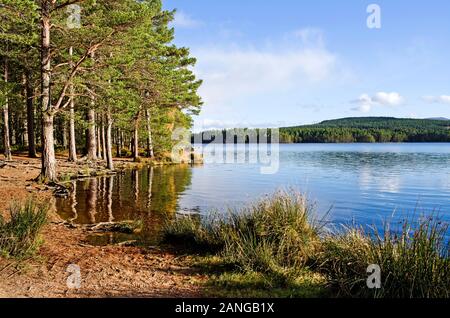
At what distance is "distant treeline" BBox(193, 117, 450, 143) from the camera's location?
15912cm

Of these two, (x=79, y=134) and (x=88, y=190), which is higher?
(x=79, y=134)

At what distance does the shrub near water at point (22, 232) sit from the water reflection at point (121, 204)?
1.93 meters

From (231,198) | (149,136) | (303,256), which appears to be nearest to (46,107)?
(231,198)

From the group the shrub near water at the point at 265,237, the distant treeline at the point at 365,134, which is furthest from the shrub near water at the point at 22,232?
the distant treeline at the point at 365,134

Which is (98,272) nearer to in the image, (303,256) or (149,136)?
(303,256)

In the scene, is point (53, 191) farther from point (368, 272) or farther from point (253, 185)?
point (368, 272)

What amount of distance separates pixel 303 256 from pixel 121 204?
10.7 meters

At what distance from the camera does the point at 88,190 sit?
2034cm

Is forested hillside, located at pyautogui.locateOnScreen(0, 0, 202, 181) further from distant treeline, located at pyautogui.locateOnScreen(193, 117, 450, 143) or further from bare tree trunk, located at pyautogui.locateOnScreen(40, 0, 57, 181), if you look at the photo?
distant treeline, located at pyautogui.locateOnScreen(193, 117, 450, 143)

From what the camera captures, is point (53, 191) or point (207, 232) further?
point (53, 191)

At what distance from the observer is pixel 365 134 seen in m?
169

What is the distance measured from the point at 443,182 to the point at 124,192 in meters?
23.2

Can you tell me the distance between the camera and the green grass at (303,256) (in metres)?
5.93
